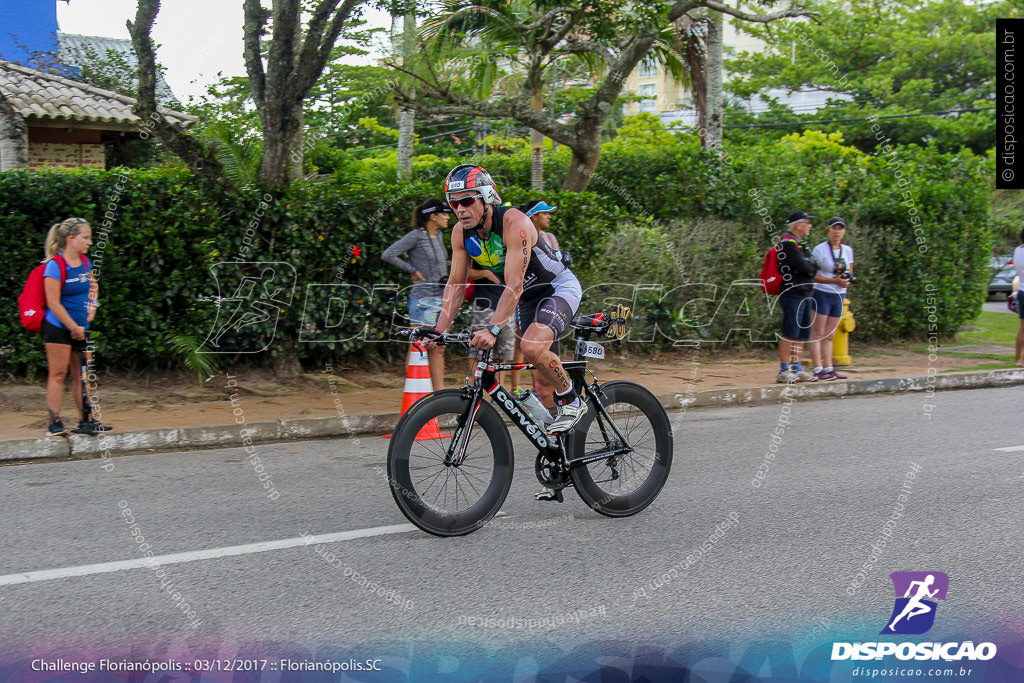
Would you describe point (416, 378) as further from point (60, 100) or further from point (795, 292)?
point (60, 100)

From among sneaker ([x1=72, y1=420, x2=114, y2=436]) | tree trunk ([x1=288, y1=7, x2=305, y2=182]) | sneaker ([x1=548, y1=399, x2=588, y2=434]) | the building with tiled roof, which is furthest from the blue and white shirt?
the building with tiled roof

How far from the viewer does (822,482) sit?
6219mm

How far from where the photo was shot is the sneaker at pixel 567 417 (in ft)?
16.5

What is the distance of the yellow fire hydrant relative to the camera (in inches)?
484

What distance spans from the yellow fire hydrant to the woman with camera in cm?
90

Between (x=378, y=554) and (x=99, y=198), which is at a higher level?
(x=99, y=198)

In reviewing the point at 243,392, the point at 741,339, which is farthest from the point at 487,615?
the point at 741,339

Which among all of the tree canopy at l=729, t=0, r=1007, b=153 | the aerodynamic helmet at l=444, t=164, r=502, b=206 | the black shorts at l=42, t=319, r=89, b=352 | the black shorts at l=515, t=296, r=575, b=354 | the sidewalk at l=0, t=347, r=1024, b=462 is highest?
the tree canopy at l=729, t=0, r=1007, b=153

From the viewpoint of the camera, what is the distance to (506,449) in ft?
15.8

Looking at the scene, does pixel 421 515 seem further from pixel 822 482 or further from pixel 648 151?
pixel 648 151

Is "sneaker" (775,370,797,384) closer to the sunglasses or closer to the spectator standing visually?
the spectator standing

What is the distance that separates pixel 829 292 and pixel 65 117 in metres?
11.6

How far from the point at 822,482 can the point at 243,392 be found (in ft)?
19.4

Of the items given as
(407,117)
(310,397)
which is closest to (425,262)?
(310,397)
